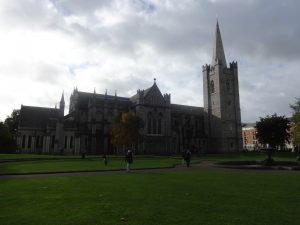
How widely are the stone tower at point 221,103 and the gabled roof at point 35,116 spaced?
5049 cm

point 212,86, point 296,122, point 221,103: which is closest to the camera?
point 296,122

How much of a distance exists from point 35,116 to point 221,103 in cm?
5680

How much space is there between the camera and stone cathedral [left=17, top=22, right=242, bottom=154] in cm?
7062

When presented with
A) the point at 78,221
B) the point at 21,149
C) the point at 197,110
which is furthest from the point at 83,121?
the point at 78,221

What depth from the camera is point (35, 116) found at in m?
73.4

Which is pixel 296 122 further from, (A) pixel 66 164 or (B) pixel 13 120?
(B) pixel 13 120

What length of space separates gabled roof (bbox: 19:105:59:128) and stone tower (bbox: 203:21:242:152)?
50.5 metres

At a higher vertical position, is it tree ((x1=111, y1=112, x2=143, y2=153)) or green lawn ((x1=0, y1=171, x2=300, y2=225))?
tree ((x1=111, y1=112, x2=143, y2=153))

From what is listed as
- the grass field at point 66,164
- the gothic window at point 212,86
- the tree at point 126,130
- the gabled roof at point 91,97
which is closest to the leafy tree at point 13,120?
the gabled roof at point 91,97

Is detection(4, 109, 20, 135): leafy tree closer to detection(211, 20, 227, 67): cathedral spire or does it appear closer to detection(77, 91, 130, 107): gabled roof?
detection(77, 91, 130, 107): gabled roof

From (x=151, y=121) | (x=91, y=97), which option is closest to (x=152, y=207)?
(x=91, y=97)

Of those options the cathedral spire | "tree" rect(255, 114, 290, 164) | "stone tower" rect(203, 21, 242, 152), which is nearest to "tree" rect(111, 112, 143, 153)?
"tree" rect(255, 114, 290, 164)

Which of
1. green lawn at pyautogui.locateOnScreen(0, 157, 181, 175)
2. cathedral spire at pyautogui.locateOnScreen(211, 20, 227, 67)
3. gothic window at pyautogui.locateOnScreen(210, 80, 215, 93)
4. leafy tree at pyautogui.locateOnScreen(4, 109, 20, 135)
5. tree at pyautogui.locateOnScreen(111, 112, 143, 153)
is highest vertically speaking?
cathedral spire at pyautogui.locateOnScreen(211, 20, 227, 67)

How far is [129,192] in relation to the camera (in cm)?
1281
